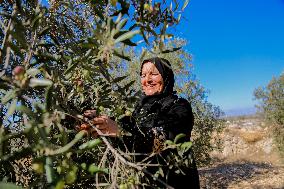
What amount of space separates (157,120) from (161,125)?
0.05 meters

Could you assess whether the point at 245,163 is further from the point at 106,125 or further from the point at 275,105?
the point at 106,125

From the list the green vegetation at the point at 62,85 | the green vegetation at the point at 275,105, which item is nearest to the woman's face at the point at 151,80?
the green vegetation at the point at 62,85

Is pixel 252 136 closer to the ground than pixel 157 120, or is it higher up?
higher up

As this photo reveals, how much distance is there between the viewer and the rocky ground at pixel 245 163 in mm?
14703

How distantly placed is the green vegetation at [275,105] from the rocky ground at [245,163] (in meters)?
1.02

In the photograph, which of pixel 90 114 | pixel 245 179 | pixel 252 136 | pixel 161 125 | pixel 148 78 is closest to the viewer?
pixel 90 114

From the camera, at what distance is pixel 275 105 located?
1867cm

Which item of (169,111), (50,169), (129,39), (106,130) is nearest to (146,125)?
(169,111)

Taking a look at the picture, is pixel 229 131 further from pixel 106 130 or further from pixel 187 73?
pixel 106 130

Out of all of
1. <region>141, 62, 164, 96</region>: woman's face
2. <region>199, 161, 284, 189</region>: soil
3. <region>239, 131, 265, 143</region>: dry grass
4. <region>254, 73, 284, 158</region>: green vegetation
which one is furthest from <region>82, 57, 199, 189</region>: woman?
<region>239, 131, 265, 143</region>: dry grass

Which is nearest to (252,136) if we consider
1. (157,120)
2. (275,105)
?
(275,105)

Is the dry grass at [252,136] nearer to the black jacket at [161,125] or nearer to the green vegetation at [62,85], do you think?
the black jacket at [161,125]

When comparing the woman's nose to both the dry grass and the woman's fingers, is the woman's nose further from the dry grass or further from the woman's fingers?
the dry grass

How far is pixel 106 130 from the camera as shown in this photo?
5.59ft
